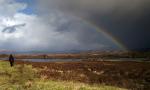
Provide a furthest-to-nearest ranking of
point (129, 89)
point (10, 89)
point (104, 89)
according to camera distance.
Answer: point (129, 89) < point (104, 89) < point (10, 89)

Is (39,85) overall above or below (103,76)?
above

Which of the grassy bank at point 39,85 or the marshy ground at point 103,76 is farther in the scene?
the marshy ground at point 103,76

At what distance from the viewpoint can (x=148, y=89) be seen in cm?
2616

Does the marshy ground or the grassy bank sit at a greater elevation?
the grassy bank

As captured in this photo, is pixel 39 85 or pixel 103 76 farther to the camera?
pixel 103 76

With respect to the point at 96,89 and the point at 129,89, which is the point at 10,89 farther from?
the point at 129,89

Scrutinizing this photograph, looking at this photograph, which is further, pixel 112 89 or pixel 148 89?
pixel 148 89

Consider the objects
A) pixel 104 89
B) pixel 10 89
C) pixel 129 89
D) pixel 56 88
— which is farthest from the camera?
pixel 129 89

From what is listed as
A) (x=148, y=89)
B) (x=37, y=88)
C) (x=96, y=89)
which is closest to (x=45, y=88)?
(x=37, y=88)

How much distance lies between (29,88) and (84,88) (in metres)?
4.33

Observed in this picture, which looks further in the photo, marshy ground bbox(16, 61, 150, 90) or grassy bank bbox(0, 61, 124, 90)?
marshy ground bbox(16, 61, 150, 90)

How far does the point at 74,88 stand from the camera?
21422mm

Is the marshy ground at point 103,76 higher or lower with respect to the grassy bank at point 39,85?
lower

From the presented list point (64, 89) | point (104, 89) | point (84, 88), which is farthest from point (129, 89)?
point (64, 89)
